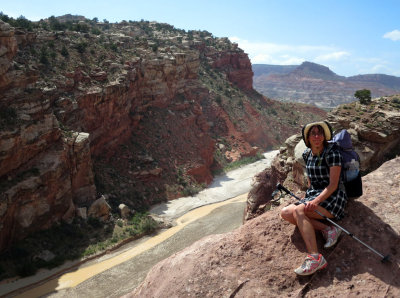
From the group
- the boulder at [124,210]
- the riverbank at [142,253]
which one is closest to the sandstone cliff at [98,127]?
the boulder at [124,210]

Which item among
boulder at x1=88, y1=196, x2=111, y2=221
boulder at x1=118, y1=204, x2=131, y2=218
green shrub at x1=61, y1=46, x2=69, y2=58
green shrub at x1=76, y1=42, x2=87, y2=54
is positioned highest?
green shrub at x1=76, y1=42, x2=87, y2=54

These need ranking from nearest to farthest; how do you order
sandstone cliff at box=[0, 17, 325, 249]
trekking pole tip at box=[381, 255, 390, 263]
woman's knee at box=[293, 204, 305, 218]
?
trekking pole tip at box=[381, 255, 390, 263]
woman's knee at box=[293, 204, 305, 218]
sandstone cliff at box=[0, 17, 325, 249]

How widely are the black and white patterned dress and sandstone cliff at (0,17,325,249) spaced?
1772 cm

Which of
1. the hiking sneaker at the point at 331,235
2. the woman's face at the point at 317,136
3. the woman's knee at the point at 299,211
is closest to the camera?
the hiking sneaker at the point at 331,235

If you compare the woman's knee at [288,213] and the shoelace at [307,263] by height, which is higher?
the woman's knee at [288,213]

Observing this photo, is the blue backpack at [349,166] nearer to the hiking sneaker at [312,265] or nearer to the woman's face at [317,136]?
the woman's face at [317,136]

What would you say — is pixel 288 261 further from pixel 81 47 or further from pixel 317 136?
pixel 81 47

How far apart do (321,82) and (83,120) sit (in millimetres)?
164986

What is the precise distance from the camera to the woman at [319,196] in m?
5.44

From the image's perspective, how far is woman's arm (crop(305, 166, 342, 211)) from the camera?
557 centimetres

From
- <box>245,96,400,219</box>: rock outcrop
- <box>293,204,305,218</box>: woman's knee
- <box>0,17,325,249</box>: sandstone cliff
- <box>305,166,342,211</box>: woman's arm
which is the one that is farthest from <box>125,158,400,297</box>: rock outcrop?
<box>0,17,325,249</box>: sandstone cliff

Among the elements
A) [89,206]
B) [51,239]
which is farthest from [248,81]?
[51,239]

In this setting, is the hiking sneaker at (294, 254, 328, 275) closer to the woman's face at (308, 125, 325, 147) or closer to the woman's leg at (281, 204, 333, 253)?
the woman's leg at (281, 204, 333, 253)

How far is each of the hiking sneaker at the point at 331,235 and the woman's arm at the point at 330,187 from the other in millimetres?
424
